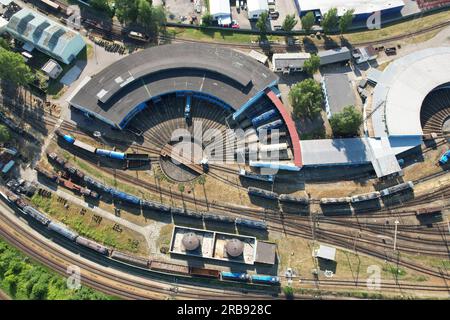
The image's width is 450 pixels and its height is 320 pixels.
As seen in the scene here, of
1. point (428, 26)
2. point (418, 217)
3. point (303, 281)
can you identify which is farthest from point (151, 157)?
point (428, 26)

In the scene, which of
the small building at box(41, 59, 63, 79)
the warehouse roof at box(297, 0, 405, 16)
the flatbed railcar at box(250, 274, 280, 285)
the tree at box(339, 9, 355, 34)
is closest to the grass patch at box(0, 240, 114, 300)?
the flatbed railcar at box(250, 274, 280, 285)

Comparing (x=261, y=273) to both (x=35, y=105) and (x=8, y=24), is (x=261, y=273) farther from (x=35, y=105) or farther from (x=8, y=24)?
(x=8, y=24)

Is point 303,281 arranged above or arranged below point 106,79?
below

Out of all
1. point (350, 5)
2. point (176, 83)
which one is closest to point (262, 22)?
point (350, 5)

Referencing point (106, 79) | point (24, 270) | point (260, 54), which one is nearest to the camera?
point (24, 270)

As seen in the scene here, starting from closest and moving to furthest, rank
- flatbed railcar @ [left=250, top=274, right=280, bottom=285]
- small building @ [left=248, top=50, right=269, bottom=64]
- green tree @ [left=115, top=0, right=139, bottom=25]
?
flatbed railcar @ [left=250, top=274, right=280, bottom=285], small building @ [left=248, top=50, right=269, bottom=64], green tree @ [left=115, top=0, right=139, bottom=25]

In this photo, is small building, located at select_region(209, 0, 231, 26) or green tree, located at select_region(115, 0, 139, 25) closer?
green tree, located at select_region(115, 0, 139, 25)

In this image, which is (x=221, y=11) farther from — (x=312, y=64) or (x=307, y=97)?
(x=307, y=97)

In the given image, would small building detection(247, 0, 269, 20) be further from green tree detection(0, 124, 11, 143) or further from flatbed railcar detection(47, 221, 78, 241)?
flatbed railcar detection(47, 221, 78, 241)

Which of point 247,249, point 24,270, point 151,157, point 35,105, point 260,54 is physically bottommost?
point 24,270
